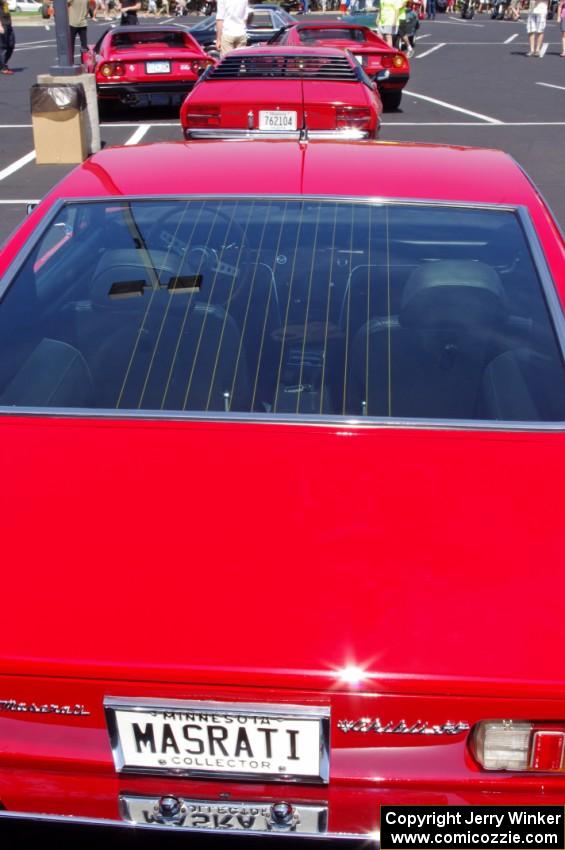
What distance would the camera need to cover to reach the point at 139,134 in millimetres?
12930

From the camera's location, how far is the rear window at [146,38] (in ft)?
47.3

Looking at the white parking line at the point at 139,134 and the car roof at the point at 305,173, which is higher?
the car roof at the point at 305,173

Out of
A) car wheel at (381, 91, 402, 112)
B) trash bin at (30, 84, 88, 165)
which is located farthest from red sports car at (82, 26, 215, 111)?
trash bin at (30, 84, 88, 165)

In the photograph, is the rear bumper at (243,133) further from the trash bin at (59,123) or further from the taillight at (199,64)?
the taillight at (199,64)

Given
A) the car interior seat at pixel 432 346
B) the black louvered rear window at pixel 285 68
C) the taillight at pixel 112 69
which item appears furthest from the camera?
the taillight at pixel 112 69

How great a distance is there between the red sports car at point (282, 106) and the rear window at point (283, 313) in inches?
231

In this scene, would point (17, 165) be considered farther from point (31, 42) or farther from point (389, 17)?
point (31, 42)

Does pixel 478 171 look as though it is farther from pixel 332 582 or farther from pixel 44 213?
pixel 332 582

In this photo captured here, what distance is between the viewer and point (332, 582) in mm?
1931

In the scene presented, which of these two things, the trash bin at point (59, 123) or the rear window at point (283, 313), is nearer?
the rear window at point (283, 313)

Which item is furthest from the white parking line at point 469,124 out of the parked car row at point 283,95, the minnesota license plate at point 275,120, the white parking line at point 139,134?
the minnesota license plate at point 275,120

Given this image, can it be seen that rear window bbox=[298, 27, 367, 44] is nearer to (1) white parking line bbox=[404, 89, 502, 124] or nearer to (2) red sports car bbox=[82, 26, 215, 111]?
(1) white parking line bbox=[404, 89, 502, 124]

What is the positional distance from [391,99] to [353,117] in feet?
21.3
